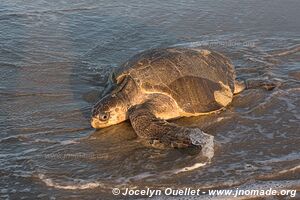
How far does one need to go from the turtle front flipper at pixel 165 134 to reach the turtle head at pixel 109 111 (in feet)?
0.64

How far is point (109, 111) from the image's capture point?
15.3 feet

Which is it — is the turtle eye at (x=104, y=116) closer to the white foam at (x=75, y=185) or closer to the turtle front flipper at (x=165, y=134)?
the turtle front flipper at (x=165, y=134)

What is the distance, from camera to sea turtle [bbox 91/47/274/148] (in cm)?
464

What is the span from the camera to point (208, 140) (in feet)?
14.0

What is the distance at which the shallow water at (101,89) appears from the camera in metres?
3.77

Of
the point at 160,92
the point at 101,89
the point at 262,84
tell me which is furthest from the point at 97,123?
the point at 262,84

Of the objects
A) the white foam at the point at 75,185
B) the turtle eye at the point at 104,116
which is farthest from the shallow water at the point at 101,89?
the turtle eye at the point at 104,116

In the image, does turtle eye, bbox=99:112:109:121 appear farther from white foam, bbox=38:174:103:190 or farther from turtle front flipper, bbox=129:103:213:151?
white foam, bbox=38:174:103:190

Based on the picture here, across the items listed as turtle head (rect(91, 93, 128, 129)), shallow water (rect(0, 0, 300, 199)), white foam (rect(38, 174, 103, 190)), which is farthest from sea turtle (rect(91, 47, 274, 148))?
white foam (rect(38, 174, 103, 190))

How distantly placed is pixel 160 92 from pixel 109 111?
0.60 m

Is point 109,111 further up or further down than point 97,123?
further up

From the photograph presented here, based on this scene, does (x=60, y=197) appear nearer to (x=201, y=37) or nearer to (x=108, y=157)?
(x=108, y=157)

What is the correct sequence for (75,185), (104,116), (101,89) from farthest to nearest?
(101,89) < (104,116) < (75,185)

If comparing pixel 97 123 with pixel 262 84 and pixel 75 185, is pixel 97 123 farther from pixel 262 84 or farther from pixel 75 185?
pixel 262 84
